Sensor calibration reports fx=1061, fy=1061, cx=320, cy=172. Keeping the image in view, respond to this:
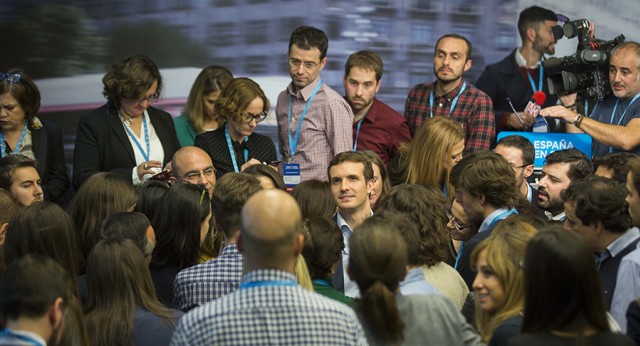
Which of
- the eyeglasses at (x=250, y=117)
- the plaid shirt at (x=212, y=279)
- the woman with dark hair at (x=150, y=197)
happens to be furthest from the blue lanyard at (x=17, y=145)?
the plaid shirt at (x=212, y=279)

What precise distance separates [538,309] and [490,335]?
0.57 meters

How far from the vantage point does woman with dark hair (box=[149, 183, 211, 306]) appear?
451cm

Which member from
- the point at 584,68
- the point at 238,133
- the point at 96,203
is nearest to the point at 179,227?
the point at 96,203

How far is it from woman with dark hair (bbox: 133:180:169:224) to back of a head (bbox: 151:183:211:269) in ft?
0.75

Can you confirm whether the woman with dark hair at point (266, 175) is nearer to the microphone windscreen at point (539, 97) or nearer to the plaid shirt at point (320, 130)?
the plaid shirt at point (320, 130)

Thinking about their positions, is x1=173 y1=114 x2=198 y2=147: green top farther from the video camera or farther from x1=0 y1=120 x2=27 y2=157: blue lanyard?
the video camera

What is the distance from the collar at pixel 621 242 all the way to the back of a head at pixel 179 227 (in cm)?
175

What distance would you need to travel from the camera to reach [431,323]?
3.35 metres

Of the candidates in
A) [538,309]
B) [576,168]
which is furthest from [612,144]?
[538,309]

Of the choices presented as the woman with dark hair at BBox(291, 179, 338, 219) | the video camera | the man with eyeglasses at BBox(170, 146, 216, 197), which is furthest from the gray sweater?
the video camera

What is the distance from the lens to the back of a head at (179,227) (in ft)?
14.9

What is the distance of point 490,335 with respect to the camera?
144 inches

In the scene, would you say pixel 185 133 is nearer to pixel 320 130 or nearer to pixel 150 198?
pixel 320 130

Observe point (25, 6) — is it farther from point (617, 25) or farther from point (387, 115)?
point (617, 25)
